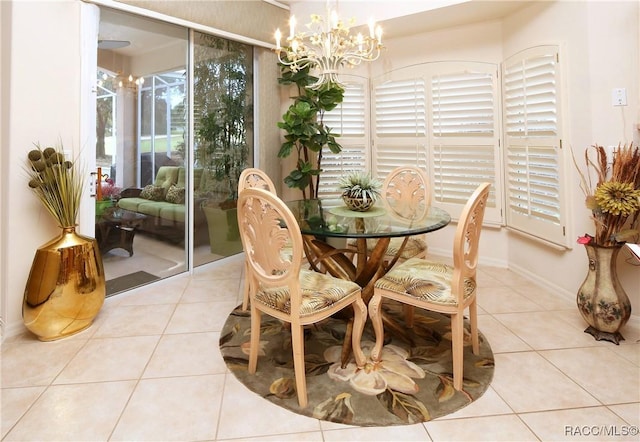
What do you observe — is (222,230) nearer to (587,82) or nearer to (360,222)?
(360,222)

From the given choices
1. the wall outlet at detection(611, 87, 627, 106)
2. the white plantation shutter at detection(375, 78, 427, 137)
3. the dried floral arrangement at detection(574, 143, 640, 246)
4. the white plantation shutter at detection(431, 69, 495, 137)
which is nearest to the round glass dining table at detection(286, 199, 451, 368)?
the dried floral arrangement at detection(574, 143, 640, 246)

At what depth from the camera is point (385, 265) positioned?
234 centimetres

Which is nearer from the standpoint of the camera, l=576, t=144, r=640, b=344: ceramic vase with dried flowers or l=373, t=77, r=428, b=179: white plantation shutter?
l=576, t=144, r=640, b=344: ceramic vase with dried flowers

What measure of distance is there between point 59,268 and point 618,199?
3462 millimetres

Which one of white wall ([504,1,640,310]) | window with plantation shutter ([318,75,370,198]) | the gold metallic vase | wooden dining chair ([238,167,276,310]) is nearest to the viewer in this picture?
the gold metallic vase

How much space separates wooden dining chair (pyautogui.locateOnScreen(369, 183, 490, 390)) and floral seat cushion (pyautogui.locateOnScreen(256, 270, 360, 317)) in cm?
23

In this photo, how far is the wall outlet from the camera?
2408 mm

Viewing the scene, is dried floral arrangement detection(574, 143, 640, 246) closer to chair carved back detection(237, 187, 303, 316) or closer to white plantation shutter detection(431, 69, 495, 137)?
white plantation shutter detection(431, 69, 495, 137)

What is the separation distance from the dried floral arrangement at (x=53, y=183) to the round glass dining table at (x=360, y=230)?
1.49m

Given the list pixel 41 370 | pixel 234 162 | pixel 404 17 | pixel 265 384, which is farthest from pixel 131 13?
pixel 265 384

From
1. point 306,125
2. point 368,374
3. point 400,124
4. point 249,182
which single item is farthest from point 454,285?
point 400,124

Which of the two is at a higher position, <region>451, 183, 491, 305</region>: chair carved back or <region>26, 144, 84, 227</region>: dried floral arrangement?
<region>26, 144, 84, 227</region>: dried floral arrangement

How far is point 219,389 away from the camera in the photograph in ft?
6.01

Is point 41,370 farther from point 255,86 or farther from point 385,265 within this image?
point 255,86
